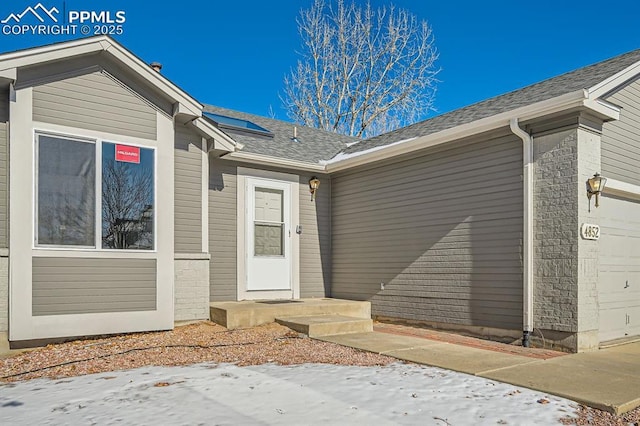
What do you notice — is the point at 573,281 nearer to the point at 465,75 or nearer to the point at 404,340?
the point at 404,340

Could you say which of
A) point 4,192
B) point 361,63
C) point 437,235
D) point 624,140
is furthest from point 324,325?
point 361,63

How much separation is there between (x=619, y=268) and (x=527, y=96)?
2.70 metres

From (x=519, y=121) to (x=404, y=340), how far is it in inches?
124

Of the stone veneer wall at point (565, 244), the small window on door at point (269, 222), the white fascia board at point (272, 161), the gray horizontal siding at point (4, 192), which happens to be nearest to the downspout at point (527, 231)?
the stone veneer wall at point (565, 244)

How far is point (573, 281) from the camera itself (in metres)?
5.92

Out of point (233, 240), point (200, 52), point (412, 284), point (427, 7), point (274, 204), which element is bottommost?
point (412, 284)

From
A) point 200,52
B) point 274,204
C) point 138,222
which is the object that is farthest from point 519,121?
point 200,52

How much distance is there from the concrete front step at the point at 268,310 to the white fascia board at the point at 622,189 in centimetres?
401

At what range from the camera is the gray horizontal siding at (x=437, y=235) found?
672 cm

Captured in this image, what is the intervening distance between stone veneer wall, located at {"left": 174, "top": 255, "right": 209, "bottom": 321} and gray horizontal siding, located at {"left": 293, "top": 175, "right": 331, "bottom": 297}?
2.41 meters

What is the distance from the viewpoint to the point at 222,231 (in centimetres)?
832

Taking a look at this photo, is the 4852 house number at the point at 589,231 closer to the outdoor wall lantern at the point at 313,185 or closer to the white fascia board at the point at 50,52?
the outdoor wall lantern at the point at 313,185

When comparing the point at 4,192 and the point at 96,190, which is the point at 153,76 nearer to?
the point at 96,190

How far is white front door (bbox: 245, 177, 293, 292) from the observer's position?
8.65 meters
